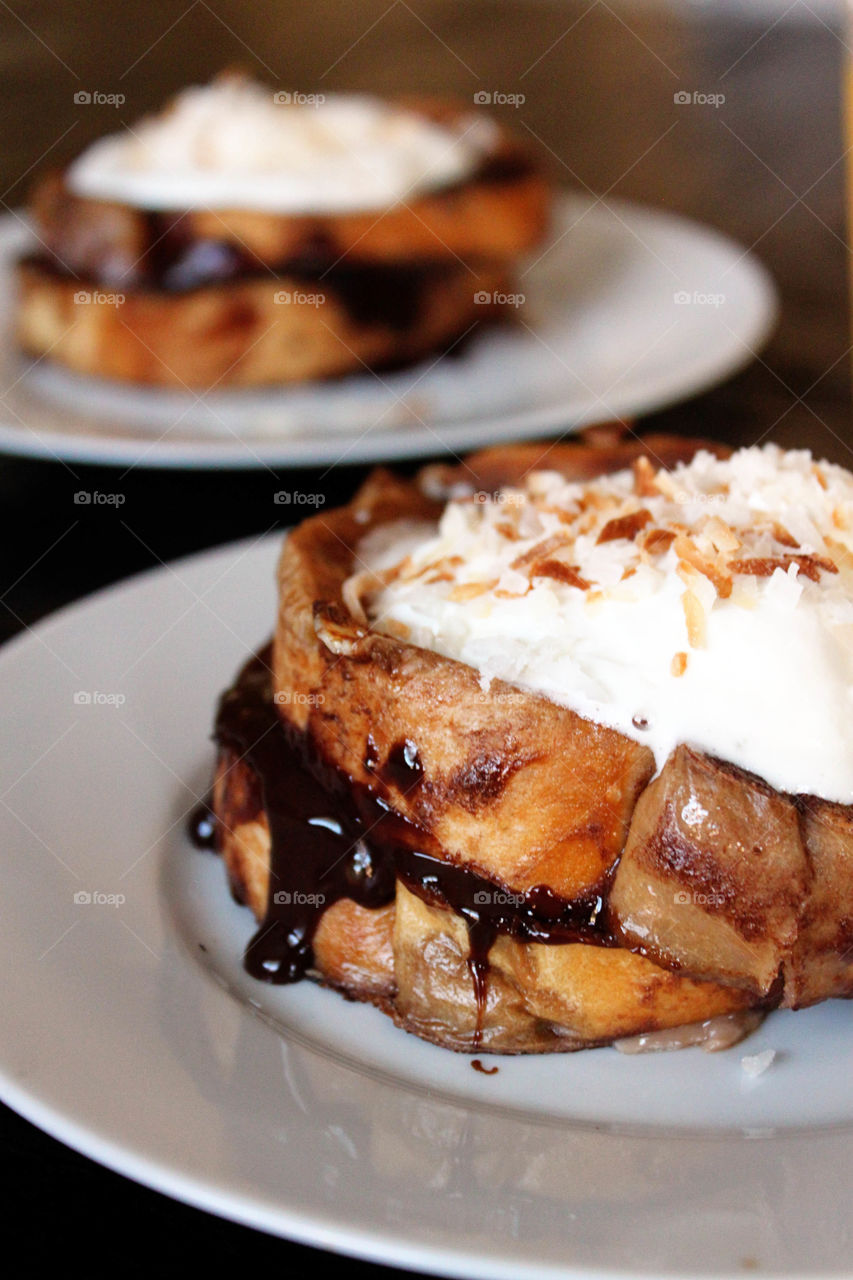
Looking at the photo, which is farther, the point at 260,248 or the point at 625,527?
the point at 260,248

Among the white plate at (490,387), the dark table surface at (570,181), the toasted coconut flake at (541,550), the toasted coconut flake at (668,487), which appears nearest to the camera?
the dark table surface at (570,181)

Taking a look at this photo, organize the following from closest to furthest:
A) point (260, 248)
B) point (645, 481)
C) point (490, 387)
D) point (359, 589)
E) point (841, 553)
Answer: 1. point (841, 553)
2. point (359, 589)
3. point (645, 481)
4. point (260, 248)
5. point (490, 387)

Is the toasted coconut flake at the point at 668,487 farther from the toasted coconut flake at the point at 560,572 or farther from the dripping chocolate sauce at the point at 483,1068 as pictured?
the dripping chocolate sauce at the point at 483,1068

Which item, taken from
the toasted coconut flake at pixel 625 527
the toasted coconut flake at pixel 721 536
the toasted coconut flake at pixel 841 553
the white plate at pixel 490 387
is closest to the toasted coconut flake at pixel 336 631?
the toasted coconut flake at pixel 625 527

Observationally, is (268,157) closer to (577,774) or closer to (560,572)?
(560,572)

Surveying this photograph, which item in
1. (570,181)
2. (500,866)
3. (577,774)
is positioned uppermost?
(577,774)

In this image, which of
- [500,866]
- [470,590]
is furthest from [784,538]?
[500,866]
